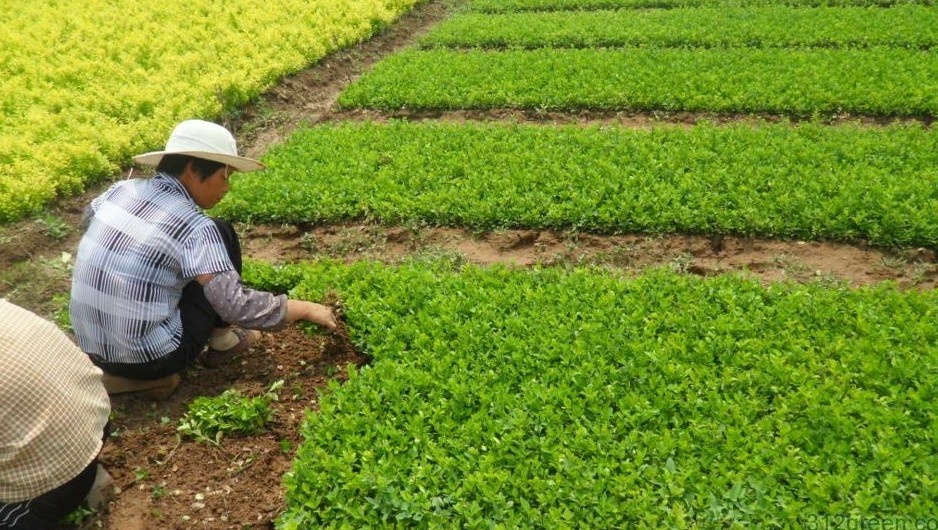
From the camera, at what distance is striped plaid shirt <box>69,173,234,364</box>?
4.36 meters

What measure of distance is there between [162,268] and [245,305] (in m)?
0.56

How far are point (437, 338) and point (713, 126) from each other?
5835 millimetres

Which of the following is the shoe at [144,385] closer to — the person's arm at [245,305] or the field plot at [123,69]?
the person's arm at [245,305]

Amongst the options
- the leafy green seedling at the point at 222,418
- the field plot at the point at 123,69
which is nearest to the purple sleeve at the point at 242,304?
the leafy green seedling at the point at 222,418

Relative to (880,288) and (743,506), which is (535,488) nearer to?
(743,506)

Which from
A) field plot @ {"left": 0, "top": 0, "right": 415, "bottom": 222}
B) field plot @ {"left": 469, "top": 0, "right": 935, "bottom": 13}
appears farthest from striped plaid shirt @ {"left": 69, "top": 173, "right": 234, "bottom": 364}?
field plot @ {"left": 469, "top": 0, "right": 935, "bottom": 13}

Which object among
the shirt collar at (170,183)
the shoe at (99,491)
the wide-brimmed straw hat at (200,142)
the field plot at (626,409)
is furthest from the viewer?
the shirt collar at (170,183)

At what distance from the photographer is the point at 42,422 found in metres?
3.42

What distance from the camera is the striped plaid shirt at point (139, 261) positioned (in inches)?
171

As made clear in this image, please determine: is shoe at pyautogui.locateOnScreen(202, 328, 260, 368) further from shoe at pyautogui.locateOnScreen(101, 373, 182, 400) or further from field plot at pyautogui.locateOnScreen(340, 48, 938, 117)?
field plot at pyautogui.locateOnScreen(340, 48, 938, 117)

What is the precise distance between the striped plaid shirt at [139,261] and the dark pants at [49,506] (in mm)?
895

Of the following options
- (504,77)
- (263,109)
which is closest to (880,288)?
(504,77)

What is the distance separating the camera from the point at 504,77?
11.3 metres

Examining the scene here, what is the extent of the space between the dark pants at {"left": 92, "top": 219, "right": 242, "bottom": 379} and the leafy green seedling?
303mm
